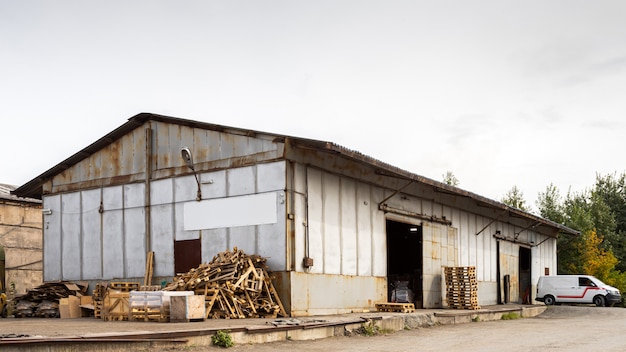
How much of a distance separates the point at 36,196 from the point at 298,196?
40.4 ft

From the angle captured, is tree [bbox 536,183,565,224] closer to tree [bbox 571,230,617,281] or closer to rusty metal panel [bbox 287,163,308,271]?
tree [bbox 571,230,617,281]

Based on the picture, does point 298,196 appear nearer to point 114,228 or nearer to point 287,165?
point 287,165

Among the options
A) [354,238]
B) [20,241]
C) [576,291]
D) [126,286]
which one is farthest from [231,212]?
[576,291]

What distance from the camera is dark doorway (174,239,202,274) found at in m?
20.3

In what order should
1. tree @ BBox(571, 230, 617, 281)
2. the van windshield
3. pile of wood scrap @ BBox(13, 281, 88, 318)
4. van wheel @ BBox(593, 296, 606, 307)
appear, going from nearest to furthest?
pile of wood scrap @ BBox(13, 281, 88, 318), van wheel @ BBox(593, 296, 606, 307), the van windshield, tree @ BBox(571, 230, 617, 281)

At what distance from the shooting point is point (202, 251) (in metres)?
20.2

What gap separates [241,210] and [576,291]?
2317 centimetres

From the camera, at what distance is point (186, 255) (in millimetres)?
20531

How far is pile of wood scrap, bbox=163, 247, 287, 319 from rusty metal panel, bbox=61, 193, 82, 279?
21.6 feet

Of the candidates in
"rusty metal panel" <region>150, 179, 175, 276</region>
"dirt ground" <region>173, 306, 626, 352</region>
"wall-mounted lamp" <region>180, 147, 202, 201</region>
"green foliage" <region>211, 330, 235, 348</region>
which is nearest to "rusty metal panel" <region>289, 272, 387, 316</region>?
"dirt ground" <region>173, 306, 626, 352</region>

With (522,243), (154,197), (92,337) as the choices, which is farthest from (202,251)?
(522,243)

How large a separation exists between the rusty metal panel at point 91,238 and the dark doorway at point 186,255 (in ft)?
11.5

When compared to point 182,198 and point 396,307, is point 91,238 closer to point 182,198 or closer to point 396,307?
point 182,198

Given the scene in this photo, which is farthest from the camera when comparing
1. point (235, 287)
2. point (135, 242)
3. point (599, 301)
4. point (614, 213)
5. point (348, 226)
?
point (614, 213)
